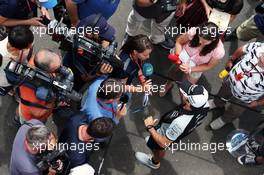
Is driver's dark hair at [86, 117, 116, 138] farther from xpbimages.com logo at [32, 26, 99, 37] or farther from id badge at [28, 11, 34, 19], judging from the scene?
id badge at [28, 11, 34, 19]

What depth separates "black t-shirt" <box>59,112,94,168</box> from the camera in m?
4.38

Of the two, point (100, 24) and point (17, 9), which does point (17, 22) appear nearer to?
point (17, 9)

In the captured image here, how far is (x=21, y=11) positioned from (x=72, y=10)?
0.65m

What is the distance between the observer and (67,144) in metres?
4.43

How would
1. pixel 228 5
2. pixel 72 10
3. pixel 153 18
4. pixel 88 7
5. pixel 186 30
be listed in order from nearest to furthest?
pixel 88 7
pixel 72 10
pixel 228 5
pixel 153 18
pixel 186 30

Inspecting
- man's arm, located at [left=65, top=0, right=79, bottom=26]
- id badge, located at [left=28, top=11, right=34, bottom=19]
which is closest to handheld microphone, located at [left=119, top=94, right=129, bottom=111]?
man's arm, located at [left=65, top=0, right=79, bottom=26]

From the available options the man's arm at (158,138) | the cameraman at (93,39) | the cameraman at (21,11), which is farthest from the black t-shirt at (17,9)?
the man's arm at (158,138)

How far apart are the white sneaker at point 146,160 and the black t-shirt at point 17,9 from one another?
235 cm

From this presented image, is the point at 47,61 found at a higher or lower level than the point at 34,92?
higher

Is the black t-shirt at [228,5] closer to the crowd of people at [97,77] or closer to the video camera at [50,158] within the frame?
the crowd of people at [97,77]

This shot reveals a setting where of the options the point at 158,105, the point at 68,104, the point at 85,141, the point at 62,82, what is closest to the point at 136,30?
the point at 158,105

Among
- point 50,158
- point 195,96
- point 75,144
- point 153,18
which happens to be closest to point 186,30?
point 153,18

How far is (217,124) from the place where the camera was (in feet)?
20.3

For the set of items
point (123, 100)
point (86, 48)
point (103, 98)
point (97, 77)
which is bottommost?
point (123, 100)
